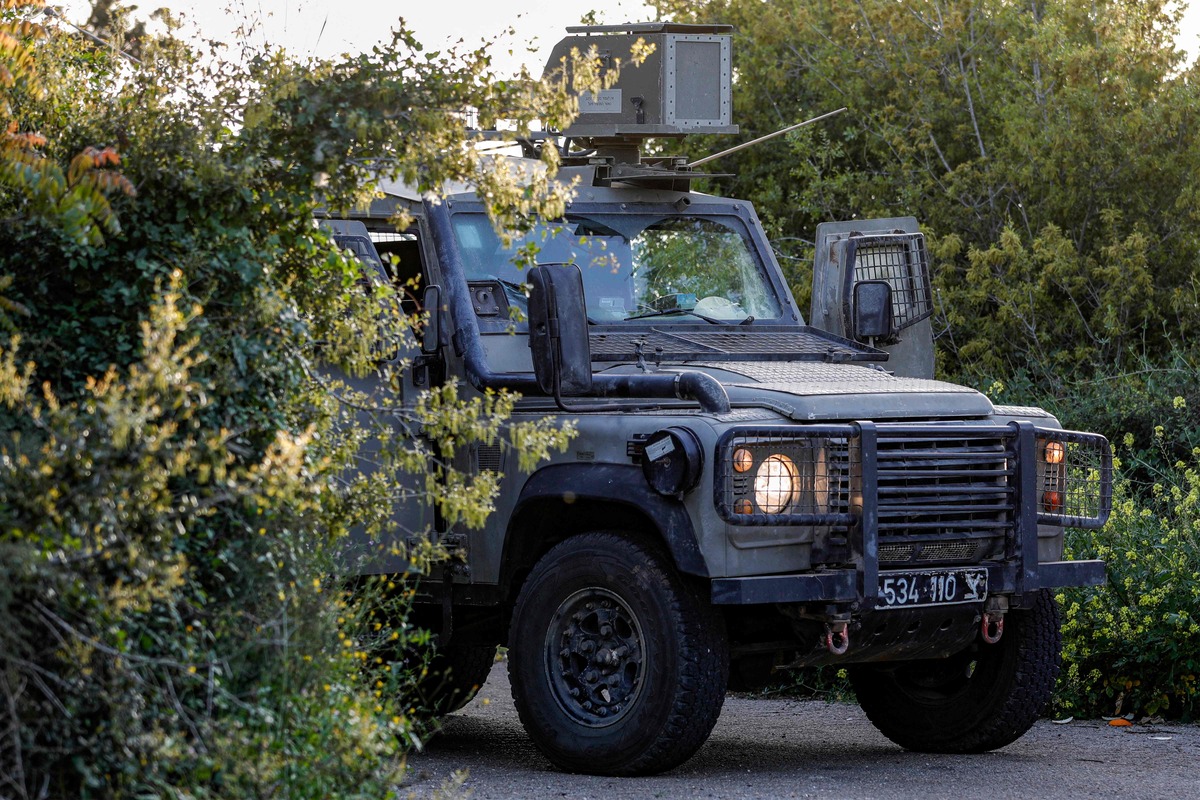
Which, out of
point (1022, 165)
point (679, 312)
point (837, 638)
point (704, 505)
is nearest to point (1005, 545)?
point (837, 638)

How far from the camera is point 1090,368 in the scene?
1348 cm

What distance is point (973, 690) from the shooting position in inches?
291

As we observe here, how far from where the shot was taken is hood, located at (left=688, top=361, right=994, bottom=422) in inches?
254

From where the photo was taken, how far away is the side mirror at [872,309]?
8.12m

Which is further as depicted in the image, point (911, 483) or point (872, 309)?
point (872, 309)

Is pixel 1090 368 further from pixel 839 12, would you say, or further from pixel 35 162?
pixel 35 162

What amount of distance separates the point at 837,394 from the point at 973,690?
1.66 meters

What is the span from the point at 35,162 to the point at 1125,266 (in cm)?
986

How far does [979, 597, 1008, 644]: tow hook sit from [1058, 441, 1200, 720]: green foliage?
75.1 inches

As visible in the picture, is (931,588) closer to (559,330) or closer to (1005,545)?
(1005,545)

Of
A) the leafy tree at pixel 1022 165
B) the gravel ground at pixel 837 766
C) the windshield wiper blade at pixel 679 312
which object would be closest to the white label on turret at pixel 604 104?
the windshield wiper blade at pixel 679 312

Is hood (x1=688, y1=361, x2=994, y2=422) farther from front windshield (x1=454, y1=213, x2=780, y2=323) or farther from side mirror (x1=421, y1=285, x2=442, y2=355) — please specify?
side mirror (x1=421, y1=285, x2=442, y2=355)

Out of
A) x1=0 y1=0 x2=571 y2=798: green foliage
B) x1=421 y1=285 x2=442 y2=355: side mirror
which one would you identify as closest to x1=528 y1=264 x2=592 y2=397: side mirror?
x1=0 y1=0 x2=571 y2=798: green foliage

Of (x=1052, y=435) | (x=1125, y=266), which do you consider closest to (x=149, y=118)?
(x=1052, y=435)
